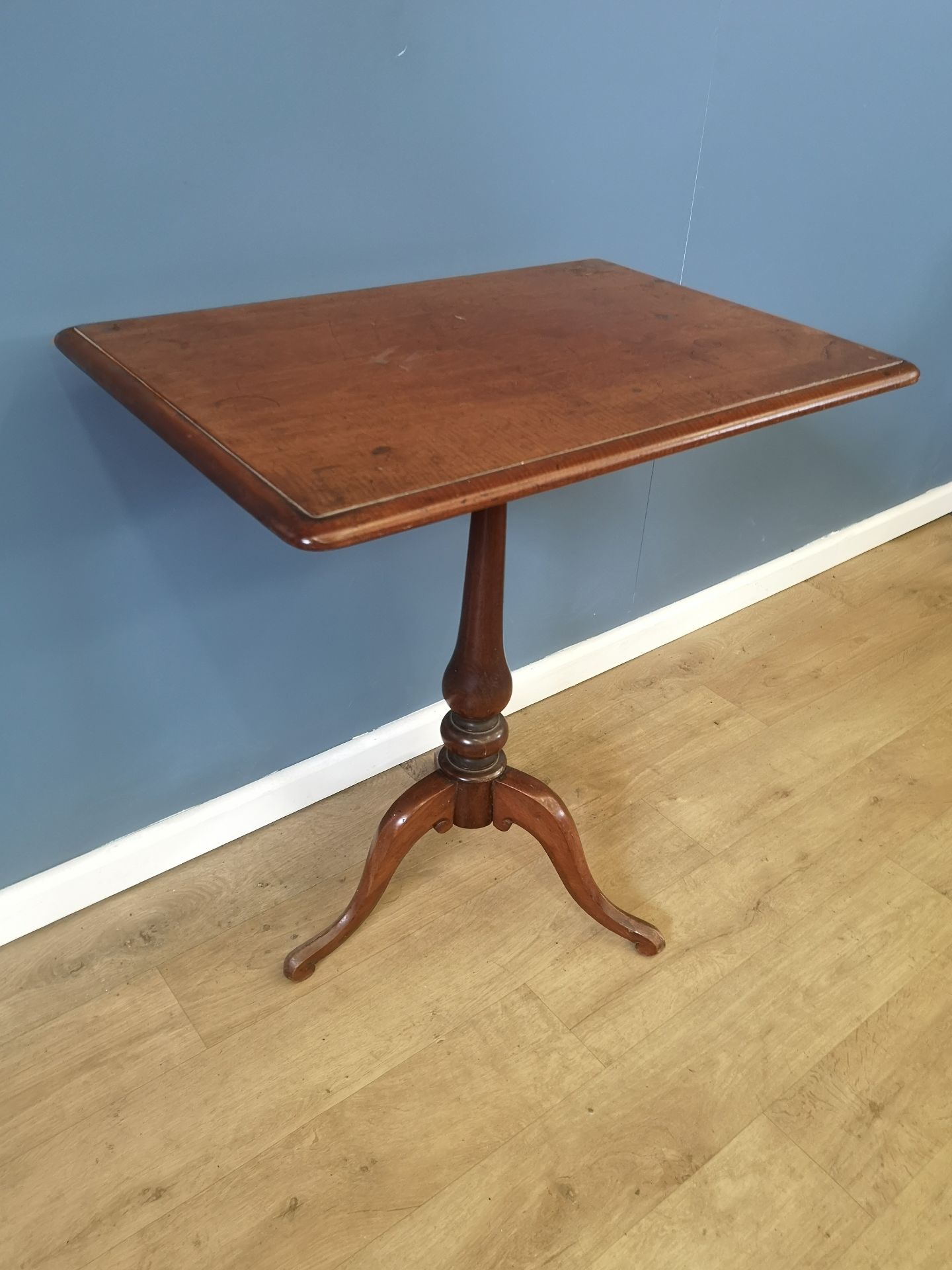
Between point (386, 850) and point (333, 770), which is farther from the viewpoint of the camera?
point (333, 770)

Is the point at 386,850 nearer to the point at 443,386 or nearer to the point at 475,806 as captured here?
the point at 475,806

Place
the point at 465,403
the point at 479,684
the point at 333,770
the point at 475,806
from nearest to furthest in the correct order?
the point at 465,403 < the point at 479,684 < the point at 475,806 < the point at 333,770

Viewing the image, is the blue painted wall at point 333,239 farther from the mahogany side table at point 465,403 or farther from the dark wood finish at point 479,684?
the dark wood finish at point 479,684

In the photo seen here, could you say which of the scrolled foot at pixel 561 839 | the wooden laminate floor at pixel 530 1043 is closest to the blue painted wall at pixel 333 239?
the wooden laminate floor at pixel 530 1043

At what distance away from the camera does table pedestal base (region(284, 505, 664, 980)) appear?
4.33 feet

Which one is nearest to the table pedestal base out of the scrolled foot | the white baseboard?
the scrolled foot

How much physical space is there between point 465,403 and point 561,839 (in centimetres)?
72

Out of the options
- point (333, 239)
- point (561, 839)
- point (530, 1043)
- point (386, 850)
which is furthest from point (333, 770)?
point (333, 239)

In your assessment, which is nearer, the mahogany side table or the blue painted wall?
the mahogany side table

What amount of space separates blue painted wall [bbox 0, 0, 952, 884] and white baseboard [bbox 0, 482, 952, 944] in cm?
3

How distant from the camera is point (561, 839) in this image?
1440 millimetres

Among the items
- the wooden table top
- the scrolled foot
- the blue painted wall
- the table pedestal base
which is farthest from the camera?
the scrolled foot

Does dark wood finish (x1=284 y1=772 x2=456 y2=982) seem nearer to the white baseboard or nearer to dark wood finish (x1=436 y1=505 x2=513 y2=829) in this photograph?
dark wood finish (x1=436 y1=505 x2=513 y2=829)

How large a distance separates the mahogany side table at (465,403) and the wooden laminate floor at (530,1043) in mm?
122
